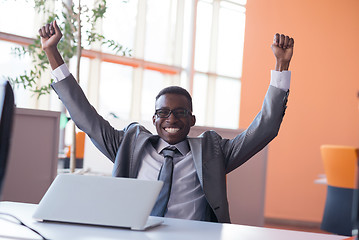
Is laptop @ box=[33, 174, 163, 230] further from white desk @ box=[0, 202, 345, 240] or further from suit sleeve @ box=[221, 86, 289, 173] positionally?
suit sleeve @ box=[221, 86, 289, 173]

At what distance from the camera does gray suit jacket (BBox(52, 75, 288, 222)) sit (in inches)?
75.8

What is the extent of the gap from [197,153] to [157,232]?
0.76m

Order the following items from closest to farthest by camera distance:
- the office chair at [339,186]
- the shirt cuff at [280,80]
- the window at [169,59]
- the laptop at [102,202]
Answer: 1. the laptop at [102,202]
2. the shirt cuff at [280,80]
3. the office chair at [339,186]
4. the window at [169,59]

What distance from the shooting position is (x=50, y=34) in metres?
1.94

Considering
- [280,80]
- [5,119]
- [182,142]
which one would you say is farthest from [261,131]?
[5,119]

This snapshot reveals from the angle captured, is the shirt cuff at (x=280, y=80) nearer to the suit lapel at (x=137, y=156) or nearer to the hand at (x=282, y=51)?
the hand at (x=282, y=51)

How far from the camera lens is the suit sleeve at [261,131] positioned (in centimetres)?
199

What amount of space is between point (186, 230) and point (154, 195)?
4.7 inches

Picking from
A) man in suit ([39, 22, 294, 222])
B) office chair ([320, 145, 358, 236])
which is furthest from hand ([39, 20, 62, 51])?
office chair ([320, 145, 358, 236])

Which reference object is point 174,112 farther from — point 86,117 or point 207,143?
point 86,117

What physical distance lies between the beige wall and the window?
1476mm

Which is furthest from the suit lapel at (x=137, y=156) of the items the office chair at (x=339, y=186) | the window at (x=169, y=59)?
the window at (x=169, y=59)

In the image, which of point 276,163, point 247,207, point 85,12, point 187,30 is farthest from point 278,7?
point 247,207

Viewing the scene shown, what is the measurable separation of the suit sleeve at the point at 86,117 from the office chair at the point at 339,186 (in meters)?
3.09
